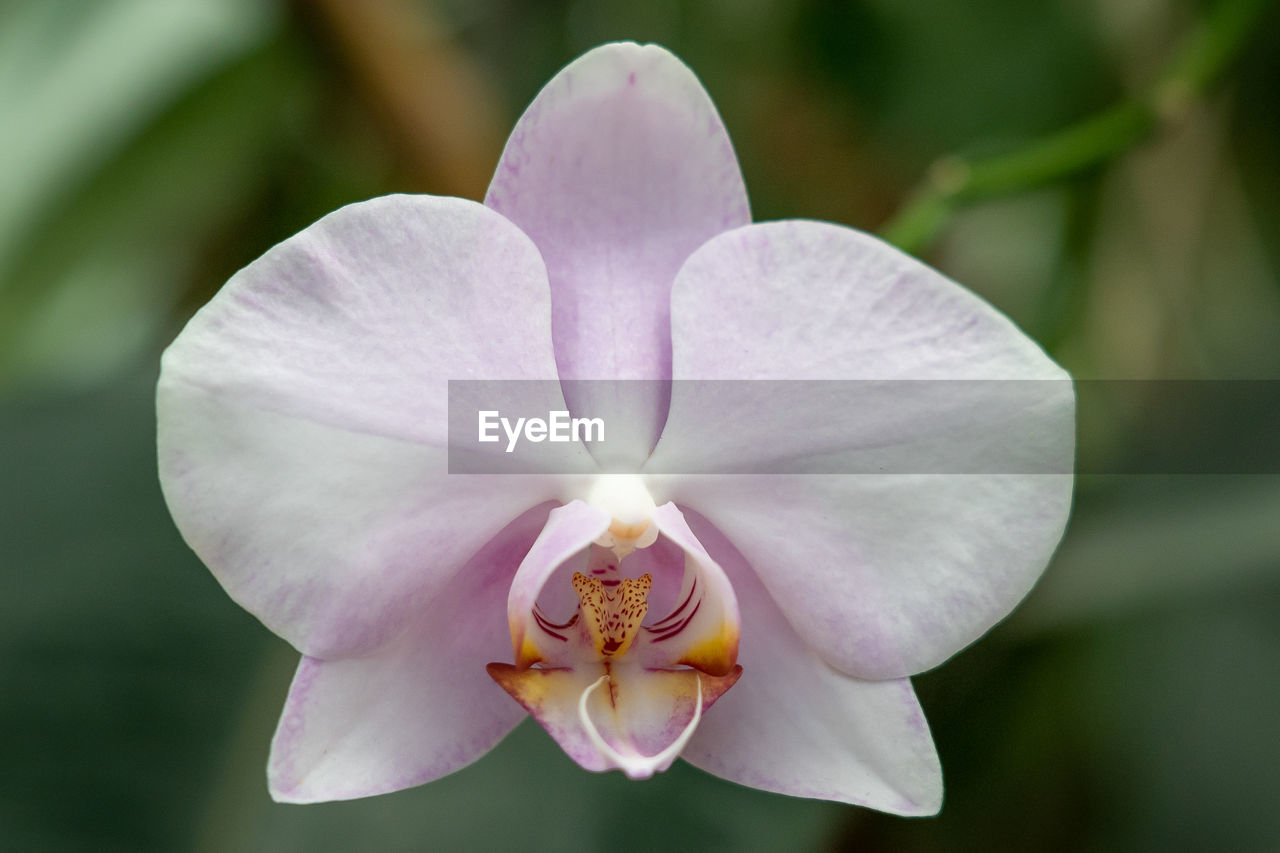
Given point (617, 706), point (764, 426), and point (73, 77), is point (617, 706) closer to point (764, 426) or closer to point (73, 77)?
point (764, 426)

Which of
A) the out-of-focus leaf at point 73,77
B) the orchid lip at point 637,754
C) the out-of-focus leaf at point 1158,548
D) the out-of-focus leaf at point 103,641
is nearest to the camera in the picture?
the orchid lip at point 637,754

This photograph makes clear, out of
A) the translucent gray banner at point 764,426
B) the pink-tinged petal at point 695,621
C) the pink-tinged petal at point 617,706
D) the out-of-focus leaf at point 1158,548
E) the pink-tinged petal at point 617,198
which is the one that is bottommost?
the out-of-focus leaf at point 1158,548

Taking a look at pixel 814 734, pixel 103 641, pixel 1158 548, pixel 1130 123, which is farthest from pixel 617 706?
pixel 1158 548

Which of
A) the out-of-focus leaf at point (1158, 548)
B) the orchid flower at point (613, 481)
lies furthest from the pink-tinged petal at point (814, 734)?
the out-of-focus leaf at point (1158, 548)

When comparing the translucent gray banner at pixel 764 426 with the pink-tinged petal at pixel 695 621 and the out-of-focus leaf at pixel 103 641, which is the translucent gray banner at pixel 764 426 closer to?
the pink-tinged petal at pixel 695 621

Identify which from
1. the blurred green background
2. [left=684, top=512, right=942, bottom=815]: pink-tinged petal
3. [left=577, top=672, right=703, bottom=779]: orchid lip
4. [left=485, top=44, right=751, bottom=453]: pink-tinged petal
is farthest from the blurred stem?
[left=577, top=672, right=703, bottom=779]: orchid lip

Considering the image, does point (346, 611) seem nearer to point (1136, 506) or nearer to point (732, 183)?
point (732, 183)
